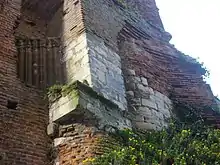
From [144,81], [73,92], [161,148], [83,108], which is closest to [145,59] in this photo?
[144,81]

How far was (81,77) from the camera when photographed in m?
6.29

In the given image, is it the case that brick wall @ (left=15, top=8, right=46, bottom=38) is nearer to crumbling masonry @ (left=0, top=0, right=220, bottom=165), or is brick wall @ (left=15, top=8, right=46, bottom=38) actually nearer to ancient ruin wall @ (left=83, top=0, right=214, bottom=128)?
crumbling masonry @ (left=0, top=0, right=220, bottom=165)

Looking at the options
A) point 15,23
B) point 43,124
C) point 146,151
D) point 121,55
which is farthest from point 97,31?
point 146,151

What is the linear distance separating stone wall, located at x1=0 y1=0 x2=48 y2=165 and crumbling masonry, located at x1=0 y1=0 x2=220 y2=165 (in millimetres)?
14

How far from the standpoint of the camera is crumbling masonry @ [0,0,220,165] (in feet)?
18.5

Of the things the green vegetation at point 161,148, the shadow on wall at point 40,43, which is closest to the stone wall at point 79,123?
the green vegetation at point 161,148

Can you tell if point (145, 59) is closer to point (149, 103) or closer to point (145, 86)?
point (145, 86)

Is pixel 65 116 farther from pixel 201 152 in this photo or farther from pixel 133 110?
pixel 201 152

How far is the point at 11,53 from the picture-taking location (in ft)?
21.8

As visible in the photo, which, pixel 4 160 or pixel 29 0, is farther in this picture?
pixel 29 0

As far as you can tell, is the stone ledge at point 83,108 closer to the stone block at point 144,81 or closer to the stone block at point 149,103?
the stone block at point 149,103

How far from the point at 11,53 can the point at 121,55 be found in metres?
2.01

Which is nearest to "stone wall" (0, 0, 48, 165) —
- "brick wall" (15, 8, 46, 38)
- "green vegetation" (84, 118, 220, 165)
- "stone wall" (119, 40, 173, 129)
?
"brick wall" (15, 8, 46, 38)

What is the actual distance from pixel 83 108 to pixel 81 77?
2.81 feet
